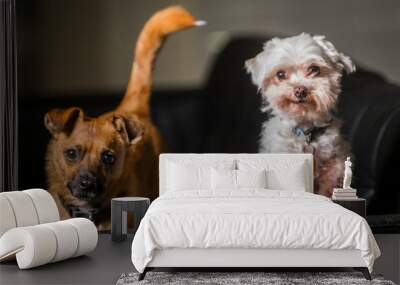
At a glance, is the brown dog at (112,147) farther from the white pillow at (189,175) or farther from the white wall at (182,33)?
the white pillow at (189,175)

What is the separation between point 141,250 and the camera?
4.73m

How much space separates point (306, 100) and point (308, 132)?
351mm

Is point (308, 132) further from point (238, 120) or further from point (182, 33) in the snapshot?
point (182, 33)

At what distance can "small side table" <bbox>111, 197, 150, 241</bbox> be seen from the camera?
21.4 ft

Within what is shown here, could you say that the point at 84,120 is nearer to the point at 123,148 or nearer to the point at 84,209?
the point at 123,148

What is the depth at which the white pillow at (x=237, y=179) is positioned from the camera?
641 centimetres

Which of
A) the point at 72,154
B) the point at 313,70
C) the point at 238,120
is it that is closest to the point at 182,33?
the point at 238,120

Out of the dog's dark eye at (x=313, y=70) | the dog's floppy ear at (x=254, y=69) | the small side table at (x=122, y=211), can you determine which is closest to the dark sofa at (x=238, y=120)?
the dog's floppy ear at (x=254, y=69)

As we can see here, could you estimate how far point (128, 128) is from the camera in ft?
24.3

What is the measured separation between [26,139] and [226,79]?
2312 mm

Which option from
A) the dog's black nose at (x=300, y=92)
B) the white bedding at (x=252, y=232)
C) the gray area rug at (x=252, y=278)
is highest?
the dog's black nose at (x=300, y=92)

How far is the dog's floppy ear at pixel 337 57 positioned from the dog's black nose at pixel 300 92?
45 centimetres

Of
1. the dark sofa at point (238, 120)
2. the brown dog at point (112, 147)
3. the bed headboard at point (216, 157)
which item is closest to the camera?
the bed headboard at point (216, 157)

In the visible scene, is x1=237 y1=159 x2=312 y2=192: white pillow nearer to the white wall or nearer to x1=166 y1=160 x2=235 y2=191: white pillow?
x1=166 y1=160 x2=235 y2=191: white pillow
